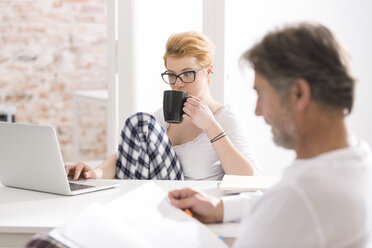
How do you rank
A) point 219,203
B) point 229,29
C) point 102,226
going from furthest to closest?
1. point 229,29
2. point 219,203
3. point 102,226

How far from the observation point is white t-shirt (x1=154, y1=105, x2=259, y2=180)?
1.97m

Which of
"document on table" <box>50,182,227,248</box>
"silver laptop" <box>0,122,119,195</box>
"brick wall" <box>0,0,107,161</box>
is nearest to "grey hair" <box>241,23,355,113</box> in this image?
"document on table" <box>50,182,227,248</box>

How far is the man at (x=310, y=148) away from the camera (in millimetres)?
814

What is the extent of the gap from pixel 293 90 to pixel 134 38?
7.28 feet

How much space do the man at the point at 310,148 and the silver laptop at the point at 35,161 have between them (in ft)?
2.30

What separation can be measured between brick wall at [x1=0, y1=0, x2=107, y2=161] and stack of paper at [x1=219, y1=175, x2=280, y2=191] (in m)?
3.54

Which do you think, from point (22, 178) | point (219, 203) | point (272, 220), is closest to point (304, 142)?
point (272, 220)

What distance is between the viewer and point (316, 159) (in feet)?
2.84

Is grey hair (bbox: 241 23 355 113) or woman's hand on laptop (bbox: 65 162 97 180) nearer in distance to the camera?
grey hair (bbox: 241 23 355 113)

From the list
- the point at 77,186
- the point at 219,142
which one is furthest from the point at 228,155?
the point at 77,186

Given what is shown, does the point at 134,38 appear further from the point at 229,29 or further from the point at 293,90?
the point at 293,90

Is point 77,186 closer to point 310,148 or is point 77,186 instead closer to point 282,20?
point 310,148

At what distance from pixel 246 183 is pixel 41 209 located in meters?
0.53

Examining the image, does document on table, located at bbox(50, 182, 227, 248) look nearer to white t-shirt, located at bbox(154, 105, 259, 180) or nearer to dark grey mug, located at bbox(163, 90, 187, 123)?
dark grey mug, located at bbox(163, 90, 187, 123)
